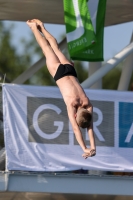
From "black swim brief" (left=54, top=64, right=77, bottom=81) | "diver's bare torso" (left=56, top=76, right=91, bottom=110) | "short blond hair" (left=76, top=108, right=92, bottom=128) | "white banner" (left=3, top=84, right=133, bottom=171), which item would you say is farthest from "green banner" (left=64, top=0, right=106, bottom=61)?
"short blond hair" (left=76, top=108, right=92, bottom=128)

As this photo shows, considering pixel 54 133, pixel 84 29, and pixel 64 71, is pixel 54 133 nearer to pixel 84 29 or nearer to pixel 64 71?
pixel 64 71

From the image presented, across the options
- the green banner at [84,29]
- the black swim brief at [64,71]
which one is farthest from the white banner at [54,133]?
the green banner at [84,29]

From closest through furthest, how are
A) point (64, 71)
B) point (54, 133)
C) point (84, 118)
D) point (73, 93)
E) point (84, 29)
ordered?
point (84, 118) < point (73, 93) < point (64, 71) < point (54, 133) < point (84, 29)

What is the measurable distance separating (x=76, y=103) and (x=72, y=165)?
195cm

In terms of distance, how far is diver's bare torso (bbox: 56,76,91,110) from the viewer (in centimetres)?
1044

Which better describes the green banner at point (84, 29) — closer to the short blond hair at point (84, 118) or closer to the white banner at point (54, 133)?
the white banner at point (54, 133)

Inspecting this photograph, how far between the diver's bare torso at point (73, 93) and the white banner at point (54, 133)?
1247 mm

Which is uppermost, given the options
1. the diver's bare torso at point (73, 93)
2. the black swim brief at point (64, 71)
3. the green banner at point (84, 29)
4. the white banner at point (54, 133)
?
the green banner at point (84, 29)

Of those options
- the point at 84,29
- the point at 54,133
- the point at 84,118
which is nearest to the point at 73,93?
the point at 84,118

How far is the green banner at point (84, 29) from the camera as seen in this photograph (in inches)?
517

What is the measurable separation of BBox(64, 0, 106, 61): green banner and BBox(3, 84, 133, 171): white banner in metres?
1.45

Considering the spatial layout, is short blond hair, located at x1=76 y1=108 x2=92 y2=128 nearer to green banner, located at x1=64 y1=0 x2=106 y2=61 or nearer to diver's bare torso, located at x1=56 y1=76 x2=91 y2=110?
diver's bare torso, located at x1=56 y1=76 x2=91 y2=110

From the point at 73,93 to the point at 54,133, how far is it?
1607 mm

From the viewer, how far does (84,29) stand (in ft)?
43.6
